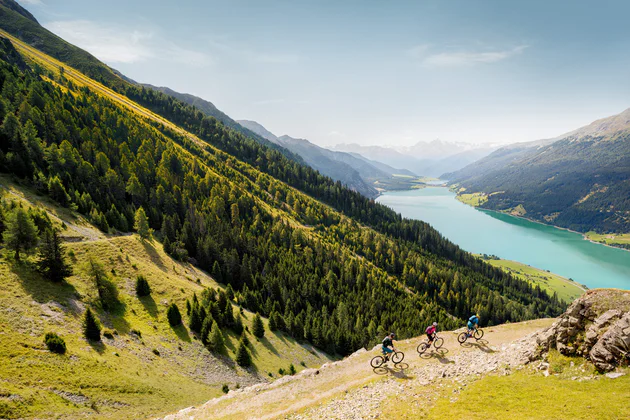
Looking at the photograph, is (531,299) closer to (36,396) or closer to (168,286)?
(168,286)

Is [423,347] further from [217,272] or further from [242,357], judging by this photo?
[217,272]

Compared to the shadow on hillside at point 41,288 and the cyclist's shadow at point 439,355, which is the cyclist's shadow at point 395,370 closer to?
the cyclist's shadow at point 439,355

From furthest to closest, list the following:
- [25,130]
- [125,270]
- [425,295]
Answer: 1. [425,295]
2. [25,130]
3. [125,270]

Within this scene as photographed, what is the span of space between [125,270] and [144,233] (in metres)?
22.0

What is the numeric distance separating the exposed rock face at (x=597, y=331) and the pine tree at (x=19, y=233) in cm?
6903

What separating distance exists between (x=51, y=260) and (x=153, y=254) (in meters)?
28.9

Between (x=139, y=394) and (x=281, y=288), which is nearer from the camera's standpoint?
(x=139, y=394)

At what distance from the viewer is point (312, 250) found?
128250 millimetres

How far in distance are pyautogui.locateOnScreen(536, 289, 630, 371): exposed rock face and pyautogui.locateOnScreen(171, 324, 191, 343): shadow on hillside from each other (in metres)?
52.1

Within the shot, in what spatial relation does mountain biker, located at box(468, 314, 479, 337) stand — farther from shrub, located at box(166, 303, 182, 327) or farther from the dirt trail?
shrub, located at box(166, 303, 182, 327)

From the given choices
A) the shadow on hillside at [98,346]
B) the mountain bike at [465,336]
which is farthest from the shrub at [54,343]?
the mountain bike at [465,336]

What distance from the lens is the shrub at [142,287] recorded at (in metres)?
53.7

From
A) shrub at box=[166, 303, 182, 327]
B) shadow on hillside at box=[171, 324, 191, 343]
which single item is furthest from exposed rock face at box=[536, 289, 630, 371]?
shrub at box=[166, 303, 182, 327]

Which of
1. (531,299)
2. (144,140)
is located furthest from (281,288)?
(531,299)
